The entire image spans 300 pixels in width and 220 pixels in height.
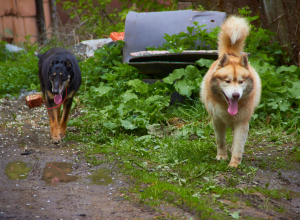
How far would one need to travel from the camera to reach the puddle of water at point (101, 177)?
3.24m

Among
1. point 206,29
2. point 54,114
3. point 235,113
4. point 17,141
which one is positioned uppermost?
point 206,29

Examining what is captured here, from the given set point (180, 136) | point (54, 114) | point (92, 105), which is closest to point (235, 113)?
point (180, 136)

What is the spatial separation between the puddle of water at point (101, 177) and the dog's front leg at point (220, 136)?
52.4 inches

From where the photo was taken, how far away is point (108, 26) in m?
10.9

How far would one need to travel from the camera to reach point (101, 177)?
3.38 m

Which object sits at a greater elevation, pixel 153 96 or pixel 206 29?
pixel 206 29

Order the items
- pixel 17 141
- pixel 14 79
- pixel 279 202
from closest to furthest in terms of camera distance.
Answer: pixel 279 202, pixel 17 141, pixel 14 79

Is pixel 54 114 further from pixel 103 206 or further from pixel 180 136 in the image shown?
pixel 103 206

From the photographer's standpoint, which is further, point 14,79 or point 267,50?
point 14,79

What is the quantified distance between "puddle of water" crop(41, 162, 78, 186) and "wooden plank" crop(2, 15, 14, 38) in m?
8.56

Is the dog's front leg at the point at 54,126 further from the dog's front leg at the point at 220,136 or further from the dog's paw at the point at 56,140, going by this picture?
the dog's front leg at the point at 220,136

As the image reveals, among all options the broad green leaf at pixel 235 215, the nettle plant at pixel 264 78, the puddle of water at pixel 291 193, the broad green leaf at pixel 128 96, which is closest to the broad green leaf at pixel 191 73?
the nettle plant at pixel 264 78

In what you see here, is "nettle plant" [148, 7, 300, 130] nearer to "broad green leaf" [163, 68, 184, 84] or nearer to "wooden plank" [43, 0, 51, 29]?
"broad green leaf" [163, 68, 184, 84]

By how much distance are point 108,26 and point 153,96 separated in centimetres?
662
